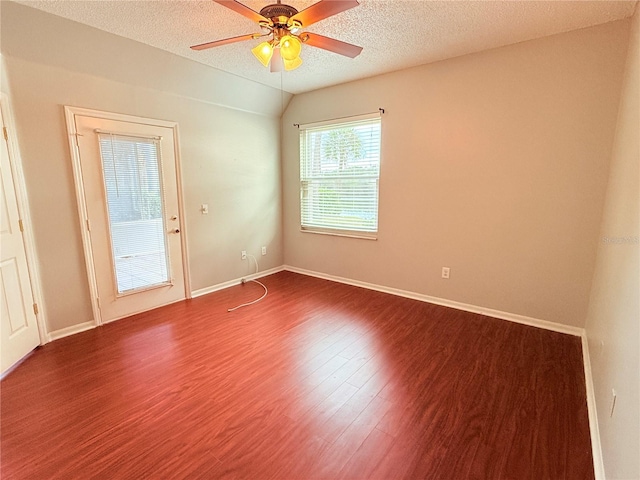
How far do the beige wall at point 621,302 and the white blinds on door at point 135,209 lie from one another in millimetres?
3772

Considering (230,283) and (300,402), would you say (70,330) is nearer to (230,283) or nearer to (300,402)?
(230,283)

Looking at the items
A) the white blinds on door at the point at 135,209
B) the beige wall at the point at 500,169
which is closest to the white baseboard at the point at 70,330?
the white blinds on door at the point at 135,209

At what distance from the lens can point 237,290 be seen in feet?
13.4

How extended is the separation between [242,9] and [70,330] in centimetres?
307

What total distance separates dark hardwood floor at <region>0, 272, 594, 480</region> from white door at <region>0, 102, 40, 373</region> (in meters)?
0.15

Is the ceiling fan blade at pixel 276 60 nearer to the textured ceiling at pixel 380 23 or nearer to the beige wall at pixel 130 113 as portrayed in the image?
the textured ceiling at pixel 380 23

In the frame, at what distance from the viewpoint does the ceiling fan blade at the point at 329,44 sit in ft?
6.58

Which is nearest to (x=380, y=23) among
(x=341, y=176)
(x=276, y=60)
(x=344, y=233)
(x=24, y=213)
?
(x=276, y=60)

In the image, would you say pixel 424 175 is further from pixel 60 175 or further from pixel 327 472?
pixel 60 175

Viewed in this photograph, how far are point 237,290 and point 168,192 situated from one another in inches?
59.1

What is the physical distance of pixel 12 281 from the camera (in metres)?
2.36

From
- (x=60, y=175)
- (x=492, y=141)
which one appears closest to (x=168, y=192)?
(x=60, y=175)

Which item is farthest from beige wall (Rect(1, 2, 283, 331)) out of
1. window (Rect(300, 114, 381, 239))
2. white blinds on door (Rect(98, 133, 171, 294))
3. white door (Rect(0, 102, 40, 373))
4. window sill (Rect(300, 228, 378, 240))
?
window sill (Rect(300, 228, 378, 240))

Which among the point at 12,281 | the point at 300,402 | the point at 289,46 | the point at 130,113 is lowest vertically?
the point at 300,402
